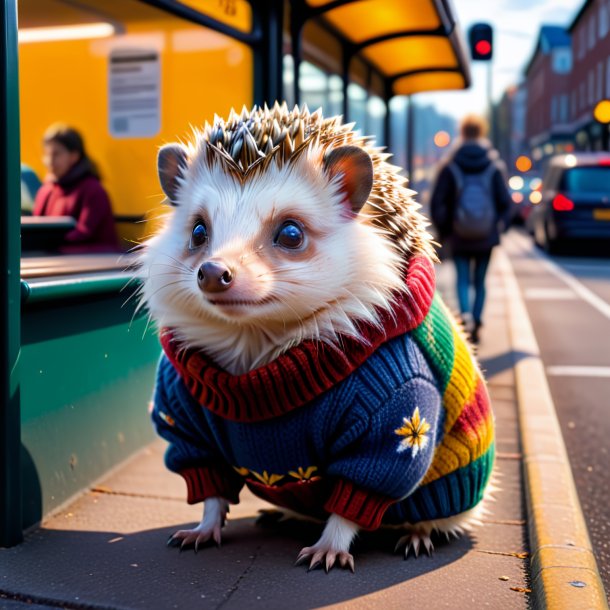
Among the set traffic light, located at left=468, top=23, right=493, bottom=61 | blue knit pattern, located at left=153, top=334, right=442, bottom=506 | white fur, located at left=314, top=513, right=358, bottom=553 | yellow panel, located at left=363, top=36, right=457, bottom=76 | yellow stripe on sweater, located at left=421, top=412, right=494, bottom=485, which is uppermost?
traffic light, located at left=468, top=23, right=493, bottom=61

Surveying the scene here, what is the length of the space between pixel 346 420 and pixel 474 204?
543 cm

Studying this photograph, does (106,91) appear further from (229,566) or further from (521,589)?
(521,589)

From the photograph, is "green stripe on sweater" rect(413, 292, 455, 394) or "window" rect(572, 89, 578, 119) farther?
"window" rect(572, 89, 578, 119)

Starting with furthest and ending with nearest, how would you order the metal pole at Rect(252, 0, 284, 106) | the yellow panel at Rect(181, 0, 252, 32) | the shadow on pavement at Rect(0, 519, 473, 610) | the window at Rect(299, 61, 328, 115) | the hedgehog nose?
the window at Rect(299, 61, 328, 115) < the metal pole at Rect(252, 0, 284, 106) < the yellow panel at Rect(181, 0, 252, 32) < the shadow on pavement at Rect(0, 519, 473, 610) < the hedgehog nose

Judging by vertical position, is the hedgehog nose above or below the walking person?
below

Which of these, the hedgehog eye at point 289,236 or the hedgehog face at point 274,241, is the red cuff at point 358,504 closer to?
the hedgehog face at point 274,241

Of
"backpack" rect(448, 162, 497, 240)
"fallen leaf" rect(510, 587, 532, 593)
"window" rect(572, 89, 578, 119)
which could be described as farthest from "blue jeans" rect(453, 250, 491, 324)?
"window" rect(572, 89, 578, 119)

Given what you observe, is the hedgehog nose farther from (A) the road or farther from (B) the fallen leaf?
(A) the road

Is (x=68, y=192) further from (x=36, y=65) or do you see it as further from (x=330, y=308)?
(x=330, y=308)

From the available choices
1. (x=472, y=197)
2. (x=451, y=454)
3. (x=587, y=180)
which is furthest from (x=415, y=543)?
(x=587, y=180)

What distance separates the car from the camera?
17.6m

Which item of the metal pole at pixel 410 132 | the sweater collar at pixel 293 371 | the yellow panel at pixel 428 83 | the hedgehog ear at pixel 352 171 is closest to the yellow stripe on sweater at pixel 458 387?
the sweater collar at pixel 293 371

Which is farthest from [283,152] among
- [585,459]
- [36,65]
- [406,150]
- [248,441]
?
[406,150]

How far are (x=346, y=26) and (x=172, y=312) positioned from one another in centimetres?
495
